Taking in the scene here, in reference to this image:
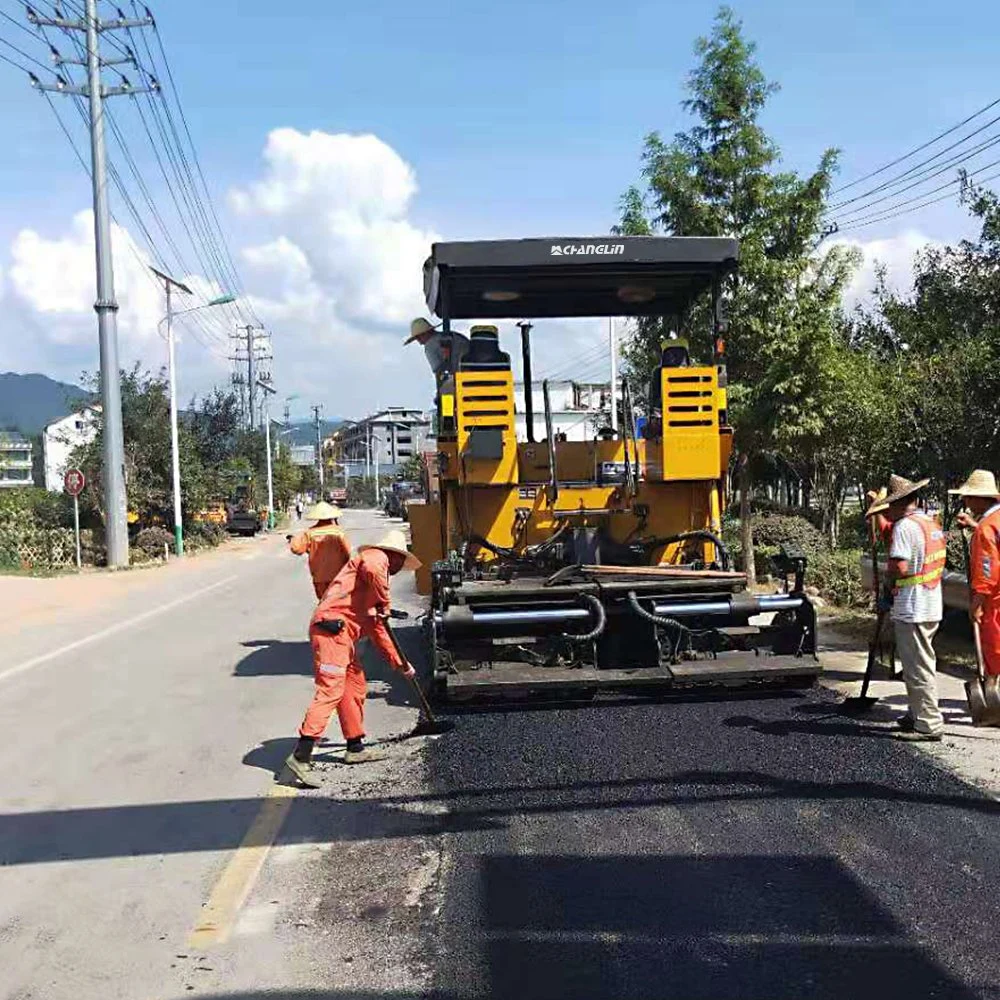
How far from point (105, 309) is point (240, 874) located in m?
23.6

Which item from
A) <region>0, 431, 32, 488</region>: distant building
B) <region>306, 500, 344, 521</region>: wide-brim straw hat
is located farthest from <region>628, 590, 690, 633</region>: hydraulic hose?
<region>0, 431, 32, 488</region>: distant building

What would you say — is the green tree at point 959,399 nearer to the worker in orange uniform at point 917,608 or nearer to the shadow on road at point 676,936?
the worker in orange uniform at point 917,608

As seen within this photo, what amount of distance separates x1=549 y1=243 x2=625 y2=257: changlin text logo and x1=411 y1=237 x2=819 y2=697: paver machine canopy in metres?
0.01

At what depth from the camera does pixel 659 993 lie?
10.8 feet

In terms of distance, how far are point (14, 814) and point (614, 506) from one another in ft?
15.8

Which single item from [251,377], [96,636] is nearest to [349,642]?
[96,636]

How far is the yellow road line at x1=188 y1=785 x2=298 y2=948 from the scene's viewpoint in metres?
3.92

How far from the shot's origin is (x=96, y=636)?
13.1 metres

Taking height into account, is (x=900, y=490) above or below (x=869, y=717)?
above

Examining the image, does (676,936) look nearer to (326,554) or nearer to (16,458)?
(326,554)

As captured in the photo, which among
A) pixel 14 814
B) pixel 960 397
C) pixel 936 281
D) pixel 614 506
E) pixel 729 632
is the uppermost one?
pixel 936 281

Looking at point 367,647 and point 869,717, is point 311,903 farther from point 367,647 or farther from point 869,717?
point 367,647

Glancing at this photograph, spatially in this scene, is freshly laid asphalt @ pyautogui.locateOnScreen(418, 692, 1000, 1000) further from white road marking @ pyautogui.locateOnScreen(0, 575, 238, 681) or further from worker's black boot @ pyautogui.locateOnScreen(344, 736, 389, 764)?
white road marking @ pyautogui.locateOnScreen(0, 575, 238, 681)

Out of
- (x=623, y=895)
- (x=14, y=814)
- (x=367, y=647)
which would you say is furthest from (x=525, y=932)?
(x=367, y=647)
